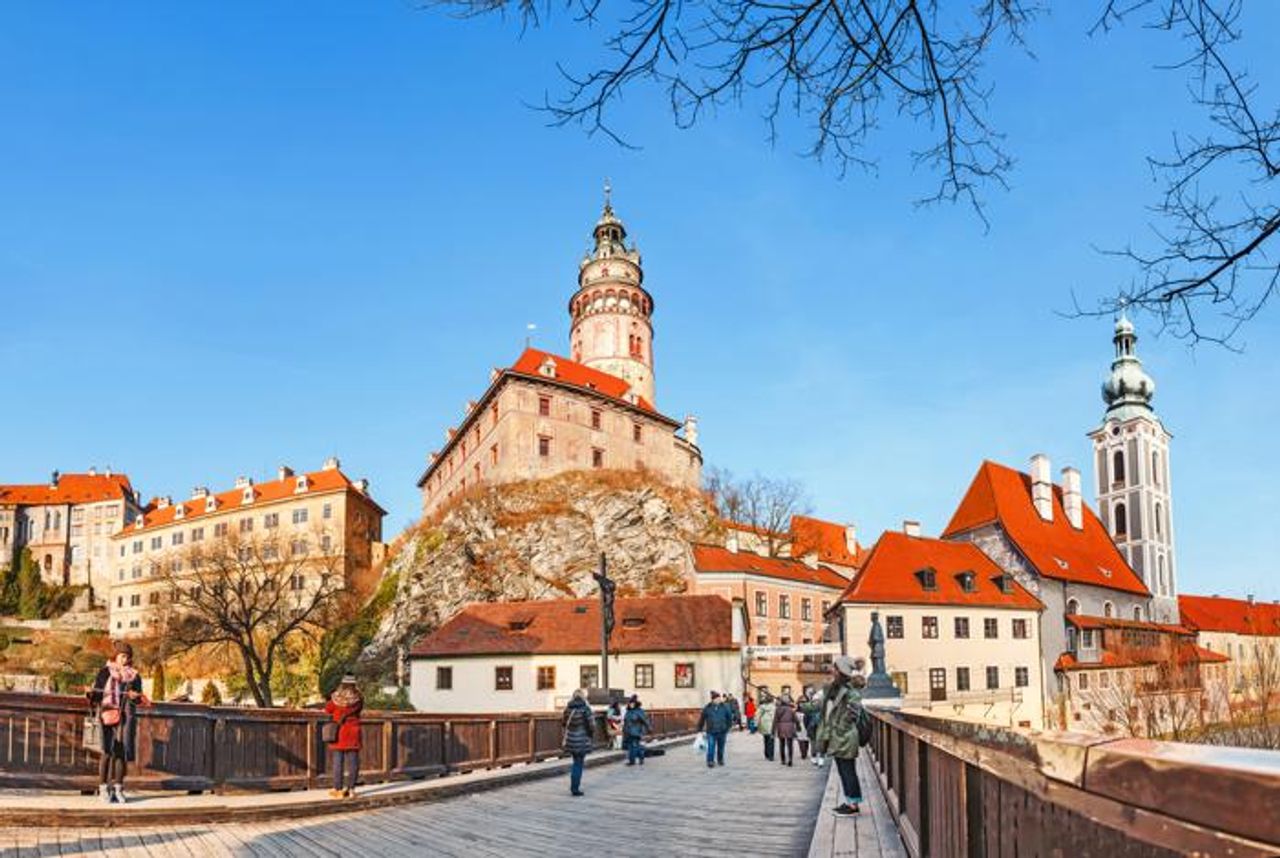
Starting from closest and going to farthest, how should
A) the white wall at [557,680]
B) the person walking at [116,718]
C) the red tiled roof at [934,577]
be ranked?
the person walking at [116,718] < the white wall at [557,680] < the red tiled roof at [934,577]

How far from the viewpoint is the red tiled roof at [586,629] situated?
4438cm

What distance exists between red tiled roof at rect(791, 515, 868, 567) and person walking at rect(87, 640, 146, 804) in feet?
213

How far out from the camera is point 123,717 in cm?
1120

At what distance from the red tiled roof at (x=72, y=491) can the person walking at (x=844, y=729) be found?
114 meters

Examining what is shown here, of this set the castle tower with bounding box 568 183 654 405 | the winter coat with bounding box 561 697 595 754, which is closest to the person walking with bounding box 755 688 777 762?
the winter coat with bounding box 561 697 595 754

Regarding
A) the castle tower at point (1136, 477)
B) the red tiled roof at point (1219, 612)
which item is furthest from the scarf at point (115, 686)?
the red tiled roof at point (1219, 612)

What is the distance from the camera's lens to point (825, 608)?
65.2 meters

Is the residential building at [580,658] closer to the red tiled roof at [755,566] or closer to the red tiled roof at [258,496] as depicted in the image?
the red tiled roof at [755,566]

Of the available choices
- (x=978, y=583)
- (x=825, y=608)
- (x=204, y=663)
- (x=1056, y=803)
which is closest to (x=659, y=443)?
(x=825, y=608)

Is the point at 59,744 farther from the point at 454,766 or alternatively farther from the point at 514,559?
A: the point at 514,559

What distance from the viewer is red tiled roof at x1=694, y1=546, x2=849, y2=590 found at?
193 ft

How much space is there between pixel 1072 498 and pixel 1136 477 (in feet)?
25.3

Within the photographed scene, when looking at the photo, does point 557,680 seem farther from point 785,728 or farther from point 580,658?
point 785,728

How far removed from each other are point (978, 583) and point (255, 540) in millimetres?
60185
